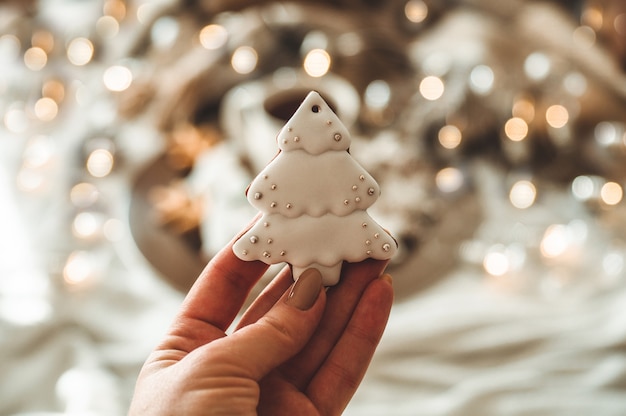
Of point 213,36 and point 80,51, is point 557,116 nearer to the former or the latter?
point 213,36

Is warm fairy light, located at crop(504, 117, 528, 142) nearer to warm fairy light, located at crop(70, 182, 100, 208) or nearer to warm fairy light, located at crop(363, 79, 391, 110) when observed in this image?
warm fairy light, located at crop(363, 79, 391, 110)

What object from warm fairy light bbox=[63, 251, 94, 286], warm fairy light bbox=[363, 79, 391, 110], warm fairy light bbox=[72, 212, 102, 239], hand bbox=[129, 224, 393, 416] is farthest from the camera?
warm fairy light bbox=[363, 79, 391, 110]

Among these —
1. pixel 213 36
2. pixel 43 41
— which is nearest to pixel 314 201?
pixel 213 36

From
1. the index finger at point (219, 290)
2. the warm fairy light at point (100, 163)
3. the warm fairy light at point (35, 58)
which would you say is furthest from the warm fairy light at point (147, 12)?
the index finger at point (219, 290)

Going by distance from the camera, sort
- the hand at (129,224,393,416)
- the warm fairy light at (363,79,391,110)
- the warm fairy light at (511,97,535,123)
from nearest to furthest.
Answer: the hand at (129,224,393,416)
the warm fairy light at (511,97,535,123)
the warm fairy light at (363,79,391,110)

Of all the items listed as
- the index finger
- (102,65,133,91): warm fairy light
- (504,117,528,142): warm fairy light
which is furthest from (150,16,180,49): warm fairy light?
the index finger

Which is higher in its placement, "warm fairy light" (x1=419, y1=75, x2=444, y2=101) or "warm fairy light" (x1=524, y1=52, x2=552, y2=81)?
"warm fairy light" (x1=524, y1=52, x2=552, y2=81)

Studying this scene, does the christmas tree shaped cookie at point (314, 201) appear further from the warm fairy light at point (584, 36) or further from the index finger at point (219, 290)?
the warm fairy light at point (584, 36)
